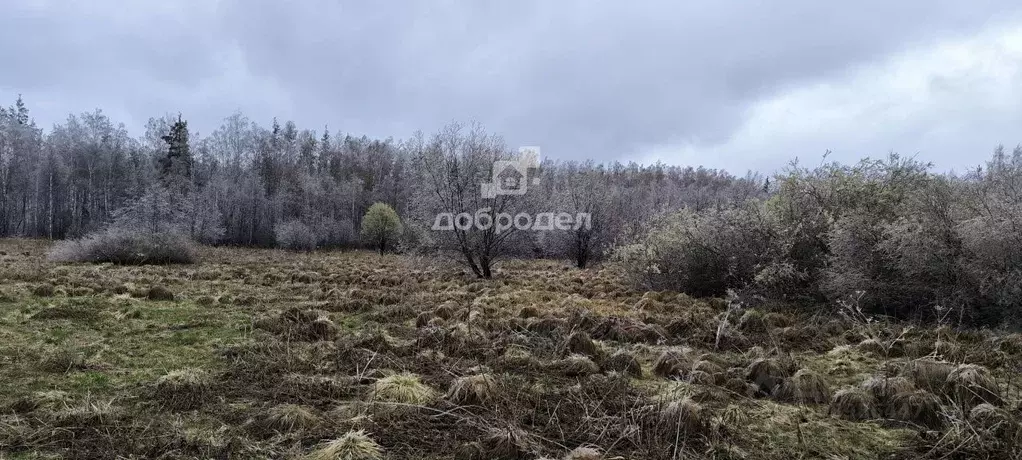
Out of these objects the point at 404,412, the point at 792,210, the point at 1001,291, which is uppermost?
the point at 792,210

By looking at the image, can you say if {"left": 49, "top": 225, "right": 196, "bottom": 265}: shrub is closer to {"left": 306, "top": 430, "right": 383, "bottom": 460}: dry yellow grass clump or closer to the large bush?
the large bush

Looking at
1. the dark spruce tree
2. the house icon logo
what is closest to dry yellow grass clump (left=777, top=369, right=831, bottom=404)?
the house icon logo

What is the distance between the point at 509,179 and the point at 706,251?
701 cm

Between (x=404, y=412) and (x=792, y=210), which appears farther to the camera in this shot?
(x=792, y=210)

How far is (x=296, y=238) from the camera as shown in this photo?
128ft

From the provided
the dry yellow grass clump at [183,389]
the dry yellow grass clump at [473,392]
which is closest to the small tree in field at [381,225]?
the dry yellow grass clump at [183,389]

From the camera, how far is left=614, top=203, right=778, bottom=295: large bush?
11.8 m

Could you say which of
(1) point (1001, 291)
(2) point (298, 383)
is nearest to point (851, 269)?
(1) point (1001, 291)

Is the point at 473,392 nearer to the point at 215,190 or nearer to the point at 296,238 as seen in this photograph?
the point at 296,238

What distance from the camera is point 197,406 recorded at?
14.4 feet

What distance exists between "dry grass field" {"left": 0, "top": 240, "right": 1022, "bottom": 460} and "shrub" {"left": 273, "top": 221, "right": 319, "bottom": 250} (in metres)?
30.2

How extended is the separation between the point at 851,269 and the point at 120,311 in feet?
41.6

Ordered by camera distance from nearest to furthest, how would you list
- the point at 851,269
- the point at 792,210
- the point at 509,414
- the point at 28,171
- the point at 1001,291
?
1. the point at 509,414
2. the point at 1001,291
3. the point at 851,269
4. the point at 792,210
5. the point at 28,171

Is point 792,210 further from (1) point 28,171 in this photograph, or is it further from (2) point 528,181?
(1) point 28,171
